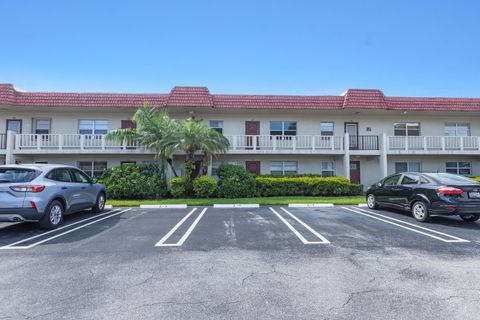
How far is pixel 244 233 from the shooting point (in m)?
6.30

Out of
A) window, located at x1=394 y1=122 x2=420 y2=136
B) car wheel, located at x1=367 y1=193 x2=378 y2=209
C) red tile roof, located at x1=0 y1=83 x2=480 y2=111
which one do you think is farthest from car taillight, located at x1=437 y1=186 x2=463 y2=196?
window, located at x1=394 y1=122 x2=420 y2=136

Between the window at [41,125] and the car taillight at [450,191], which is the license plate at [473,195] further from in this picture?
the window at [41,125]

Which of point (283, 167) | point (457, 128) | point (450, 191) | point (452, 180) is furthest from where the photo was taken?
point (457, 128)

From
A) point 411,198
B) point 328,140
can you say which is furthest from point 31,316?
point 328,140

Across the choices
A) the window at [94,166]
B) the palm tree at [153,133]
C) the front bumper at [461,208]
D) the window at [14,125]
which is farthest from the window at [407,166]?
the window at [14,125]

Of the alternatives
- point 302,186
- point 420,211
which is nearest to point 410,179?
point 420,211

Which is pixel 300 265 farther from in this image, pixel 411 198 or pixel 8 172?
pixel 8 172

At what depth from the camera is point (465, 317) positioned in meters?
2.68

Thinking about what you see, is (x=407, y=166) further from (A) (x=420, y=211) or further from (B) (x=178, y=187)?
(B) (x=178, y=187)

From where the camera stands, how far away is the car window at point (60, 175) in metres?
6.96

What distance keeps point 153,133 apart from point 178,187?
3295 mm

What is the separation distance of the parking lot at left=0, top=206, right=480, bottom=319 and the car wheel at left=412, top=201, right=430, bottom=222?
22.7 inches

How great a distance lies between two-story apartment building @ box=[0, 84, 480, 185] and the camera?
15102 millimetres

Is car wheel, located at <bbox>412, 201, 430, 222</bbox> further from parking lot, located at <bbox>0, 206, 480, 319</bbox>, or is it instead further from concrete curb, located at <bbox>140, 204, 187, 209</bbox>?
concrete curb, located at <bbox>140, 204, 187, 209</bbox>
